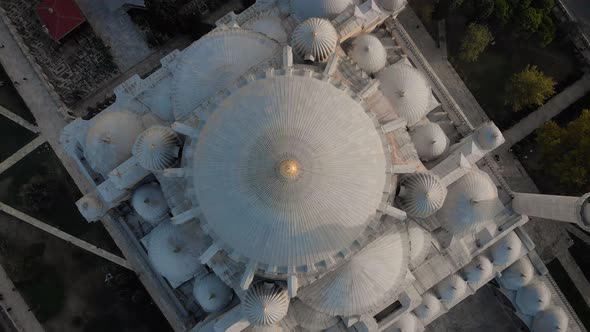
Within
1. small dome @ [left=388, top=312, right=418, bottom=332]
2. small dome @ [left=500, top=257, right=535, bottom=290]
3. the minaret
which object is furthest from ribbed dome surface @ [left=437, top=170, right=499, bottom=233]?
small dome @ [left=388, top=312, right=418, bottom=332]

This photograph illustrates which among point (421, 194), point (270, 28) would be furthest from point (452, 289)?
point (270, 28)

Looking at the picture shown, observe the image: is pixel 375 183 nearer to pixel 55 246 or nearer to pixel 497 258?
pixel 497 258

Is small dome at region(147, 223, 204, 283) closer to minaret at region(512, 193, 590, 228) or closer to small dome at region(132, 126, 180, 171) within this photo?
small dome at region(132, 126, 180, 171)

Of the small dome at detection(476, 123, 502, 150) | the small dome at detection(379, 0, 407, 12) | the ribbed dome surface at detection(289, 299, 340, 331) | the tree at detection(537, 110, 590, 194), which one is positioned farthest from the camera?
the tree at detection(537, 110, 590, 194)

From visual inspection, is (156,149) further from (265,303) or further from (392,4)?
(392,4)

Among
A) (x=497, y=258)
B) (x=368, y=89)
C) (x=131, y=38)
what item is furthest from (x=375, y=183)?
(x=131, y=38)
